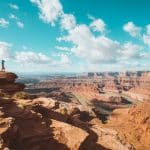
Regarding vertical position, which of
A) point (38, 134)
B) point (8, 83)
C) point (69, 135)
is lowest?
point (69, 135)

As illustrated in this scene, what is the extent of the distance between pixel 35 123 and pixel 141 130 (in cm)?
2693

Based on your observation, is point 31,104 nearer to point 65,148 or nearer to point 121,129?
point 65,148

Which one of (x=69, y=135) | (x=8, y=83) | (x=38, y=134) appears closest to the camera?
(x=38, y=134)

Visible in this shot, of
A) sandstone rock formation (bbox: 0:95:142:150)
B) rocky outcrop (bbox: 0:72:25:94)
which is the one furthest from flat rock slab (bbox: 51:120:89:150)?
rocky outcrop (bbox: 0:72:25:94)

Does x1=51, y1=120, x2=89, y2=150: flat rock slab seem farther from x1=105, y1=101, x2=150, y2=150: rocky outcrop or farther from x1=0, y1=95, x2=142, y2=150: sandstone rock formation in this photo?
x1=105, y1=101, x2=150, y2=150: rocky outcrop

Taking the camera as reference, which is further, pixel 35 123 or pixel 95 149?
pixel 95 149

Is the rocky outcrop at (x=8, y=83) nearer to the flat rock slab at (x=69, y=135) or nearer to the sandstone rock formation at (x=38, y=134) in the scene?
the sandstone rock formation at (x=38, y=134)

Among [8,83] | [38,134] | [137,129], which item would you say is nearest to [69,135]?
[38,134]

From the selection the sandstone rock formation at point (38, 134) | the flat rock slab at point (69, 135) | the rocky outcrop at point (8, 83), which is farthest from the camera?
the rocky outcrop at point (8, 83)

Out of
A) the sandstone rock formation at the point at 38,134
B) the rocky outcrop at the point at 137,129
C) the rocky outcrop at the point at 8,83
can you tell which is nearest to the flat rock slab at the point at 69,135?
the sandstone rock formation at the point at 38,134

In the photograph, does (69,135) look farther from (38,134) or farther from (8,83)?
(8,83)

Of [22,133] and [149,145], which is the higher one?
[22,133]

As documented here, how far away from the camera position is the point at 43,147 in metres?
23.7

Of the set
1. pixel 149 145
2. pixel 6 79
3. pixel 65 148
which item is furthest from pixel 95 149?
pixel 6 79
